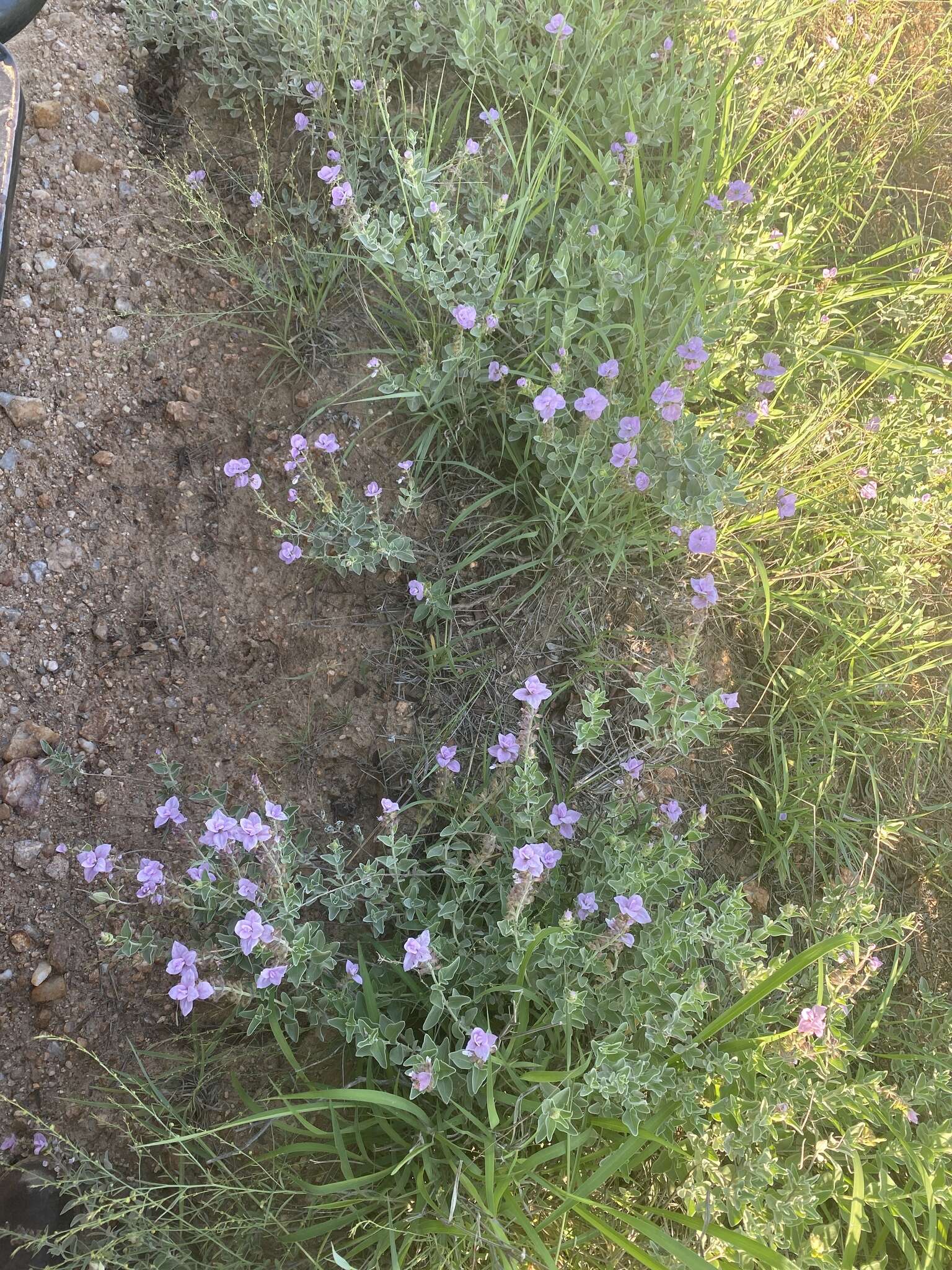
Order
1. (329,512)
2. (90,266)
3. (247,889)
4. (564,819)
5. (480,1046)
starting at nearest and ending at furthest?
(480,1046) < (247,889) < (564,819) < (329,512) < (90,266)

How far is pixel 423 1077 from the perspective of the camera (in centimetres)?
139

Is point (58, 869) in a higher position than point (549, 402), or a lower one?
lower

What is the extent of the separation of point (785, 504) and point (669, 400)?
0.45 metres

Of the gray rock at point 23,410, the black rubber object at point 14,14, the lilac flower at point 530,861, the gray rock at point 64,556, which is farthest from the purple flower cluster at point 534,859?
the black rubber object at point 14,14

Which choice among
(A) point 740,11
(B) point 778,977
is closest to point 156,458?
(B) point 778,977

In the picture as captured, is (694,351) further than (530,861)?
Yes

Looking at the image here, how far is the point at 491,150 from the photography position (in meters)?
2.36

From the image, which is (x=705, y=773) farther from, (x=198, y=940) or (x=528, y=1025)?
(x=198, y=940)

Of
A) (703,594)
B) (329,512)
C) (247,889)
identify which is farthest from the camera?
(329,512)

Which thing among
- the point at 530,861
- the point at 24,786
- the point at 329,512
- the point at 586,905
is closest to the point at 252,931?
the point at 530,861

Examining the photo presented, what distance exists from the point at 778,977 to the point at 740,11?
9.45ft

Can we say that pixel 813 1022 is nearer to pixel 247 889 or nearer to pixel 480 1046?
pixel 480 1046

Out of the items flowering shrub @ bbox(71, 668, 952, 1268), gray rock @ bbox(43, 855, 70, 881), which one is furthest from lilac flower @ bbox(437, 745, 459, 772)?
gray rock @ bbox(43, 855, 70, 881)

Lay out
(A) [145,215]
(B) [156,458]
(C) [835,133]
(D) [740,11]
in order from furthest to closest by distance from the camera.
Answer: (C) [835,133]
(D) [740,11]
(A) [145,215]
(B) [156,458]
